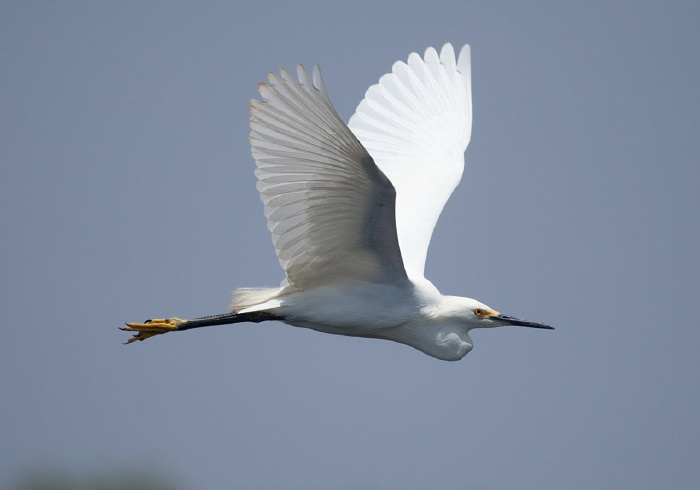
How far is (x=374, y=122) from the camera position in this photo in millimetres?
9633

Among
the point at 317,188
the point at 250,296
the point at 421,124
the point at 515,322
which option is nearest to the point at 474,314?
the point at 515,322

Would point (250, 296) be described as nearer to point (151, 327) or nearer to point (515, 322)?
point (151, 327)

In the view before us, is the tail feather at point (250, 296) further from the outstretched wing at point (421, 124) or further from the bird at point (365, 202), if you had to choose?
the outstretched wing at point (421, 124)

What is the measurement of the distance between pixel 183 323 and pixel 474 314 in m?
2.48

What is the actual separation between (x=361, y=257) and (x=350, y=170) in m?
1.16

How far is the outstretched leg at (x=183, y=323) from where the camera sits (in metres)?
7.73

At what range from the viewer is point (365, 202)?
663cm

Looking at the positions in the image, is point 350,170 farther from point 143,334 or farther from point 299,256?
point 143,334

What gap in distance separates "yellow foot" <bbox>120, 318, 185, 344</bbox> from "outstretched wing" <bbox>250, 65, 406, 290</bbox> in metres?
1.21

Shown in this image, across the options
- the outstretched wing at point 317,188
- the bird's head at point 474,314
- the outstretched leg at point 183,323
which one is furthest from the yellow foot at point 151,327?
the bird's head at point 474,314

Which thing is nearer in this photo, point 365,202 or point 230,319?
point 365,202

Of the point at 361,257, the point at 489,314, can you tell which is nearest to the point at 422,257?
the point at 489,314

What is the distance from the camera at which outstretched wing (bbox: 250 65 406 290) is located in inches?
240

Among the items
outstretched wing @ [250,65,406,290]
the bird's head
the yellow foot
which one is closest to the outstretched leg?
the yellow foot
